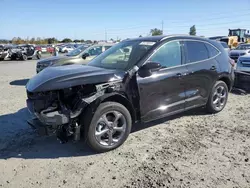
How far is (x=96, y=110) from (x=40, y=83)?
0.98 m

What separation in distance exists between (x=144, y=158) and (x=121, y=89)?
114 cm

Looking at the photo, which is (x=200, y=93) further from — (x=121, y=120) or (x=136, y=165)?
(x=136, y=165)

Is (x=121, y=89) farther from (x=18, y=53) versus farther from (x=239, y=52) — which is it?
(x=18, y=53)

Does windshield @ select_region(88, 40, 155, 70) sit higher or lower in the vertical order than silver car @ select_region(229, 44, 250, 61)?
higher

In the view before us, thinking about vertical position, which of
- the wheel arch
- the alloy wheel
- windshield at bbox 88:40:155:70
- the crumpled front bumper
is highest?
windshield at bbox 88:40:155:70

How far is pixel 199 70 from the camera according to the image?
5.08 m

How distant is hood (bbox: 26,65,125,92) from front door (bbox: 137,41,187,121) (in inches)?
20.7

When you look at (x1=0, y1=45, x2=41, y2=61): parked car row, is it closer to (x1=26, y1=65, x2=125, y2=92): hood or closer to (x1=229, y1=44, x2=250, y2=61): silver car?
(x1=229, y1=44, x2=250, y2=61): silver car

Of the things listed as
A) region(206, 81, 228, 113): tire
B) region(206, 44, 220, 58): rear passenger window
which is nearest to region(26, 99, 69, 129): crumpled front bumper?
region(206, 81, 228, 113): tire

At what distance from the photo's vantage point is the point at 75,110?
3.59 m

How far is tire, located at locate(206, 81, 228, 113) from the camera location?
221 inches

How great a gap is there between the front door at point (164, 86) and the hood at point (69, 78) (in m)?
0.53

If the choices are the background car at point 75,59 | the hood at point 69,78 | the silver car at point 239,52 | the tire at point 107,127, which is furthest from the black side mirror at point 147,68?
the silver car at point 239,52

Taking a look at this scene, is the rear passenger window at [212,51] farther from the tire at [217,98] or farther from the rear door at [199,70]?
the tire at [217,98]
